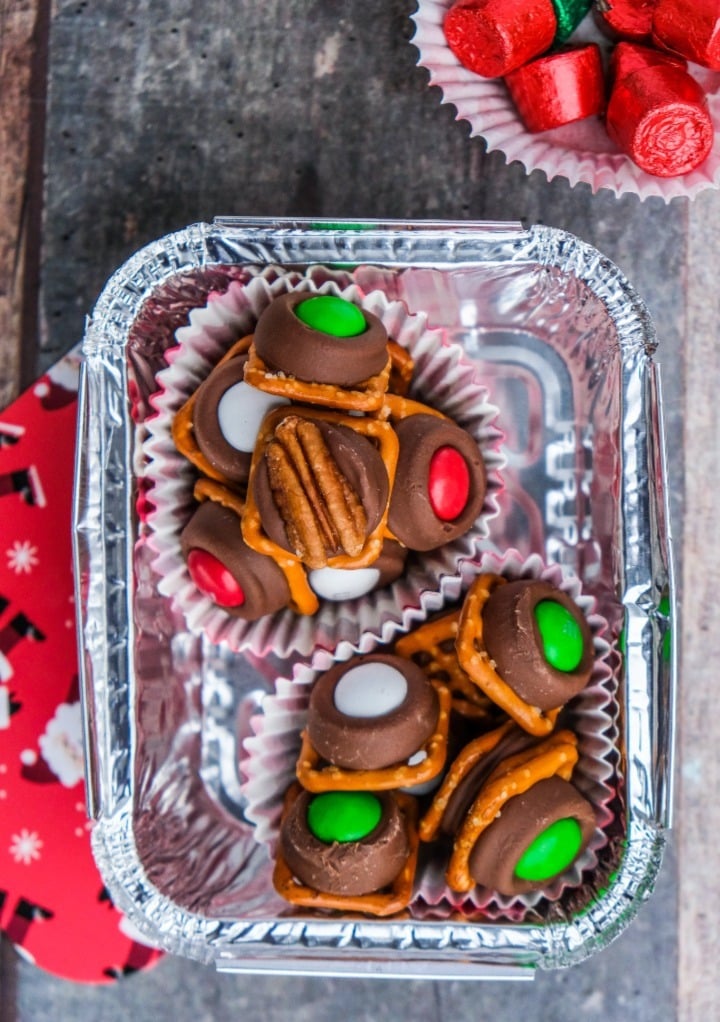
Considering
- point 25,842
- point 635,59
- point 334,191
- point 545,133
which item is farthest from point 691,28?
point 25,842

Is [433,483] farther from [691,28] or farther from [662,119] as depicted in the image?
[691,28]

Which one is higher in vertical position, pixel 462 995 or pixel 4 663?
pixel 4 663

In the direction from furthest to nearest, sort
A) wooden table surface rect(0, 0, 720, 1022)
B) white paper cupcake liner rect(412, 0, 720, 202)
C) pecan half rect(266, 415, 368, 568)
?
wooden table surface rect(0, 0, 720, 1022) → white paper cupcake liner rect(412, 0, 720, 202) → pecan half rect(266, 415, 368, 568)

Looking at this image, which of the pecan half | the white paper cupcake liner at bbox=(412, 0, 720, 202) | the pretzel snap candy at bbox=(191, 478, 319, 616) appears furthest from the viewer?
the white paper cupcake liner at bbox=(412, 0, 720, 202)

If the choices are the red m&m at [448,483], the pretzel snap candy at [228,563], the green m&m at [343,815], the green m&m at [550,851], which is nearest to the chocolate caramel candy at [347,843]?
the green m&m at [343,815]

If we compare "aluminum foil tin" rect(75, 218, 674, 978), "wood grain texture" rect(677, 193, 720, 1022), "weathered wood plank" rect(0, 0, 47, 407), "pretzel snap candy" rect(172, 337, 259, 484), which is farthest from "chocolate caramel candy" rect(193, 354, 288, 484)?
"wood grain texture" rect(677, 193, 720, 1022)

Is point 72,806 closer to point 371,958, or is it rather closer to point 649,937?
point 371,958

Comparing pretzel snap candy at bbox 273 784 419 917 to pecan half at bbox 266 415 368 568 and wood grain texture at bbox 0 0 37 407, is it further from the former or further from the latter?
wood grain texture at bbox 0 0 37 407

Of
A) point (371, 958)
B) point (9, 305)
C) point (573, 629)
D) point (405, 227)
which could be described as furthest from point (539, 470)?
point (9, 305)
